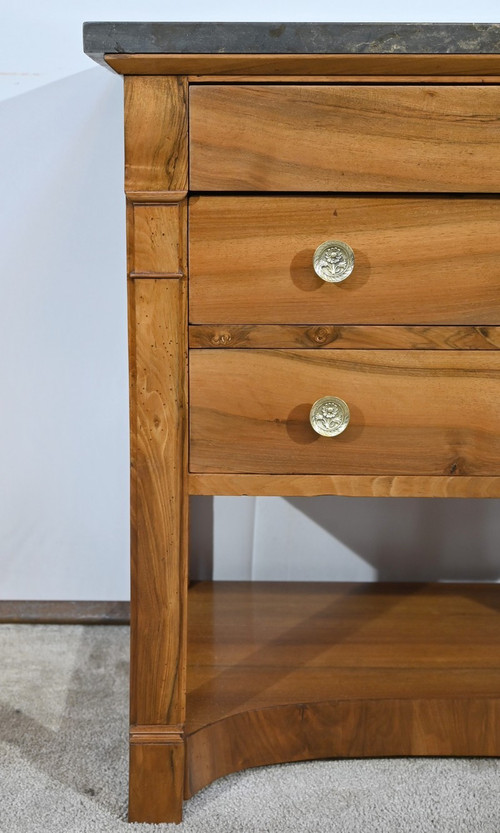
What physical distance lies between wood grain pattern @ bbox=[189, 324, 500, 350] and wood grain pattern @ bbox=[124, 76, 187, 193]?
142 mm

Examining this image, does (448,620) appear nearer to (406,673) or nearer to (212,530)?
(406,673)

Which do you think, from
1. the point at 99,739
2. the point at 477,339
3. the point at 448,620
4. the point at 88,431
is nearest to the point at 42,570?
the point at 88,431

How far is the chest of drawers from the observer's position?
0.71 metres

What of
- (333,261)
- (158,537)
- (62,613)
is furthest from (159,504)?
(62,613)

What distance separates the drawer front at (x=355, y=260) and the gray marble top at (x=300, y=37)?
0.13 m

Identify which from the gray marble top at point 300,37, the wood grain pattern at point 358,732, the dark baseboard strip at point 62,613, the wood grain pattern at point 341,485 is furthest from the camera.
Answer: the dark baseboard strip at point 62,613

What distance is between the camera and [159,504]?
778 millimetres

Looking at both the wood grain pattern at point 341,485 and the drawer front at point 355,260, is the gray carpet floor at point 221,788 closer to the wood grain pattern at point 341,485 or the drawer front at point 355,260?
the wood grain pattern at point 341,485

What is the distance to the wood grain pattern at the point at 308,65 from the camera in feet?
→ 2.24

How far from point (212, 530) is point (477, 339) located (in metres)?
0.64

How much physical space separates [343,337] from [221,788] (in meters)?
0.53

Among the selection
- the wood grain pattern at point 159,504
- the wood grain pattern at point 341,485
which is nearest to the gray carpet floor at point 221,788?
the wood grain pattern at point 159,504

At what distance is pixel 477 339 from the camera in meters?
0.75

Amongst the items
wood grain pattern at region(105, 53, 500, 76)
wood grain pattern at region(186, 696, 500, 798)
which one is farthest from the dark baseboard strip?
wood grain pattern at region(105, 53, 500, 76)
